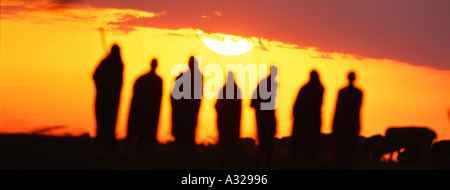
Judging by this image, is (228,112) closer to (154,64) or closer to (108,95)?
(154,64)

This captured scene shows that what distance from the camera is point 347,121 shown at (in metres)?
21.5

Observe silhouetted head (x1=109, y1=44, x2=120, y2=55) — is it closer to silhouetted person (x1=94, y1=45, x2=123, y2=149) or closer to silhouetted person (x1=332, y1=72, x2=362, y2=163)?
silhouetted person (x1=94, y1=45, x2=123, y2=149)

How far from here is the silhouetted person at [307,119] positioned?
69.6 feet

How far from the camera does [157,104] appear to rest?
20.5m

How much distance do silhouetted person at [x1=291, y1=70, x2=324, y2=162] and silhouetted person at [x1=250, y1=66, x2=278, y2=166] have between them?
0.55 metres

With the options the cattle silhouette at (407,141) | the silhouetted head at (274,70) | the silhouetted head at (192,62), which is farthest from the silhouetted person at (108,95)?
the cattle silhouette at (407,141)

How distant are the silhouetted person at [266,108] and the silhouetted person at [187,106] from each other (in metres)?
1.38

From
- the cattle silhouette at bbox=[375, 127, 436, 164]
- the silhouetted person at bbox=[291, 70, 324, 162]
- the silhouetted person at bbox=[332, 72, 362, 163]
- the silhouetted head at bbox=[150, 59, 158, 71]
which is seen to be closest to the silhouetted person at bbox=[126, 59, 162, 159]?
the silhouetted head at bbox=[150, 59, 158, 71]

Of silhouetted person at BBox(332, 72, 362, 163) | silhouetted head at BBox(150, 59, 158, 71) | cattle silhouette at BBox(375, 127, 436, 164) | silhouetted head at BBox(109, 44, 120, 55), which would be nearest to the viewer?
silhouetted head at BBox(109, 44, 120, 55)

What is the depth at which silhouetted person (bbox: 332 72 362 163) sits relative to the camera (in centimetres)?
2134

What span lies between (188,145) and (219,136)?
3.00ft

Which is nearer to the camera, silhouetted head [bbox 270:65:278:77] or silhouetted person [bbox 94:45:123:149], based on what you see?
silhouetted person [bbox 94:45:123:149]
